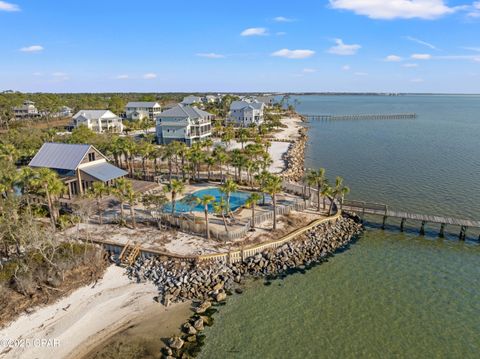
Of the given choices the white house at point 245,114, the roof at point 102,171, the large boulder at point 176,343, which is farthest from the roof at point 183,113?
the large boulder at point 176,343

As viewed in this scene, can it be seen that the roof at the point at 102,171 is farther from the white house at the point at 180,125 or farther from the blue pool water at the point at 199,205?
the white house at the point at 180,125

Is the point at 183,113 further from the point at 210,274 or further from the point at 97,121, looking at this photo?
the point at 210,274

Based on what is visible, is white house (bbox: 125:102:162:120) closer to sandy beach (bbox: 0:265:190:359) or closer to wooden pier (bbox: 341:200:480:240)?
wooden pier (bbox: 341:200:480:240)

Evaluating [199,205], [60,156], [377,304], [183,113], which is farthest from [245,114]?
[377,304]

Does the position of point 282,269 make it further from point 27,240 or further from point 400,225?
point 27,240

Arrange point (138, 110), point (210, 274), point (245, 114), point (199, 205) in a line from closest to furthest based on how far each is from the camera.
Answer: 1. point (210, 274)
2. point (199, 205)
3. point (245, 114)
4. point (138, 110)

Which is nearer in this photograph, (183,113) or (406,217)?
(406,217)
